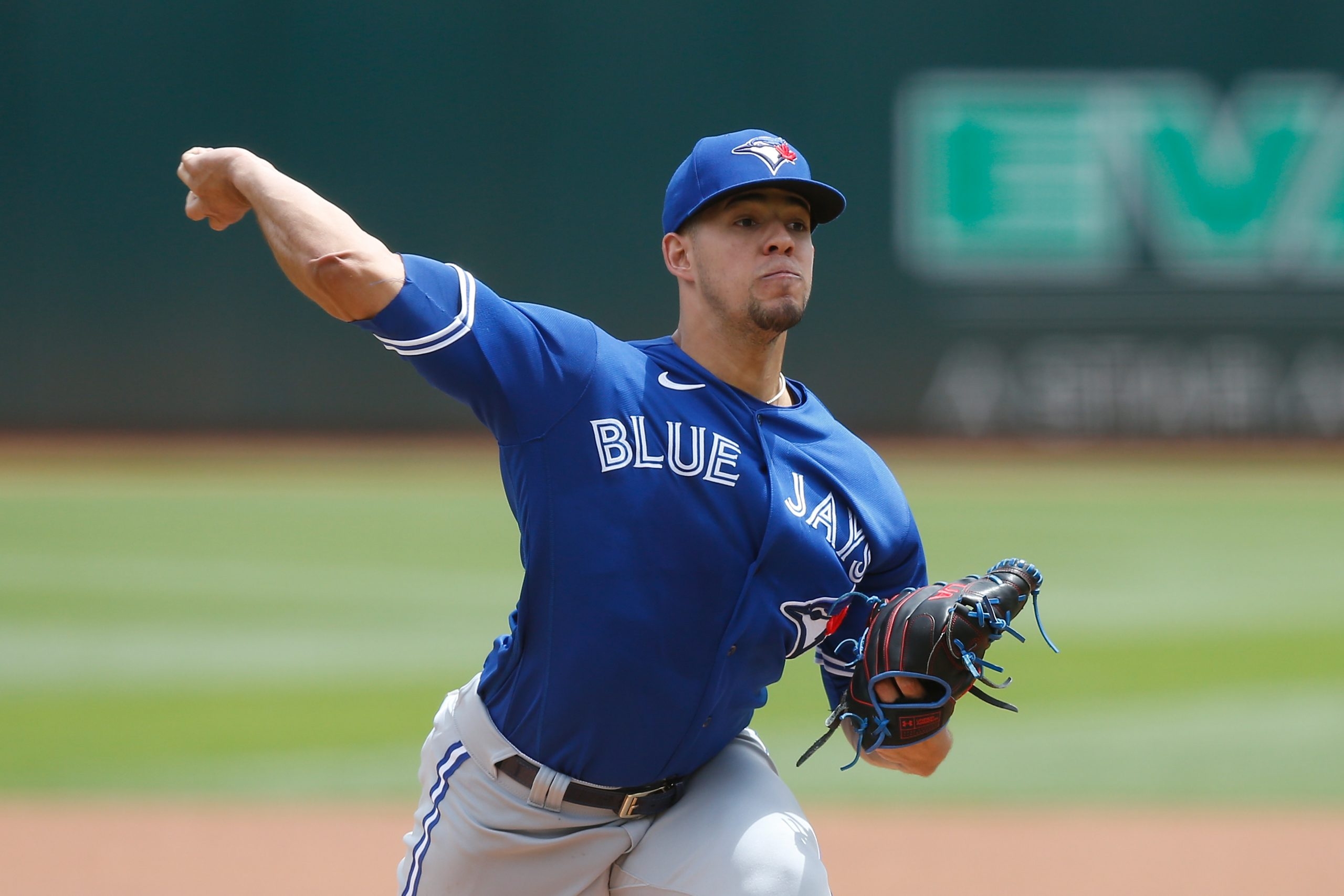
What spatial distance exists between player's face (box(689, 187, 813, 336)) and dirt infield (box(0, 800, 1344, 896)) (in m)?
2.60

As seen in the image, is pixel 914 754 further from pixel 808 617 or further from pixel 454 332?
pixel 454 332

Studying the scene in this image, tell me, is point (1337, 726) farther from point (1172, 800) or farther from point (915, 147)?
point (915, 147)

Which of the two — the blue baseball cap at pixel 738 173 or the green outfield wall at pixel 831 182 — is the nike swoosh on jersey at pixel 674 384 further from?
the green outfield wall at pixel 831 182

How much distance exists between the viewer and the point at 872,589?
290cm

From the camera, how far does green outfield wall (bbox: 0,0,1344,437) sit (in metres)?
16.3

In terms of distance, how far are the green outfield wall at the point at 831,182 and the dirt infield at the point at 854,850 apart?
11.3 meters

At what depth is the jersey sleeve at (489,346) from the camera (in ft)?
7.74

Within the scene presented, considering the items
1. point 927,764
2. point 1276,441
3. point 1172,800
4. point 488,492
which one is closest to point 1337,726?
point 1172,800

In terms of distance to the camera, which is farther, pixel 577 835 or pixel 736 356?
pixel 736 356

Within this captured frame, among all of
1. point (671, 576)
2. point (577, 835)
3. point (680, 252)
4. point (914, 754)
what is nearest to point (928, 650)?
point (914, 754)

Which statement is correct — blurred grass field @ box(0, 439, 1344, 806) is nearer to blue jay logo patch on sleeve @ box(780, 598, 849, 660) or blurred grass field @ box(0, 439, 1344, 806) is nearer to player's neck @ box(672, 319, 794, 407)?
blue jay logo patch on sleeve @ box(780, 598, 849, 660)

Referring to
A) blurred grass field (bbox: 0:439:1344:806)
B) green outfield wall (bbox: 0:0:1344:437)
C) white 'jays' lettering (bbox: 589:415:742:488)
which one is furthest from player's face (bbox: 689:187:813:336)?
green outfield wall (bbox: 0:0:1344:437)

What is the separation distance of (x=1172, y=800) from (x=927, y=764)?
3.16 meters

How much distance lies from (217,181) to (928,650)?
5.04 ft
